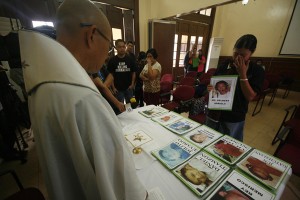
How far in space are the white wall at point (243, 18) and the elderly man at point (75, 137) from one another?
3528 mm

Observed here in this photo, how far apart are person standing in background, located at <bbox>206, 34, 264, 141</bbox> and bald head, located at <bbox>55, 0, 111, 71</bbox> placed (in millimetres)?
Answer: 1069

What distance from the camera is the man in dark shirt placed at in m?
2.40

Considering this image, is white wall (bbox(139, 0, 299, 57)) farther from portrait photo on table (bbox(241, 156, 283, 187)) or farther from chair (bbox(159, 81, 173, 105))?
portrait photo on table (bbox(241, 156, 283, 187))

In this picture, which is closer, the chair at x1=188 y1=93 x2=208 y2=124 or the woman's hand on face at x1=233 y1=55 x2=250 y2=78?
the woman's hand on face at x1=233 y1=55 x2=250 y2=78

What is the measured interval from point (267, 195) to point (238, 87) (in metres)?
0.82

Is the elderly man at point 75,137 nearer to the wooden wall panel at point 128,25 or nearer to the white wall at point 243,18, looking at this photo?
the white wall at point 243,18

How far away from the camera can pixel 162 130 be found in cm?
119

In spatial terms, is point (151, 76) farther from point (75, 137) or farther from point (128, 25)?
point (128, 25)

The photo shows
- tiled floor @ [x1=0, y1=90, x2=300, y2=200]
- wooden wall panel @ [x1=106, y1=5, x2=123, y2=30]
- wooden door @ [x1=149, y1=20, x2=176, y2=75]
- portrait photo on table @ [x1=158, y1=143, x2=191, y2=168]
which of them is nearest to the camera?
portrait photo on table @ [x1=158, y1=143, x2=191, y2=168]

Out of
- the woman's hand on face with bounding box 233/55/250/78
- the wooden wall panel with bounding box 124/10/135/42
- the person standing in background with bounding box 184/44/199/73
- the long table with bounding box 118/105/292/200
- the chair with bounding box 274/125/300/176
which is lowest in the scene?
the chair with bounding box 274/125/300/176

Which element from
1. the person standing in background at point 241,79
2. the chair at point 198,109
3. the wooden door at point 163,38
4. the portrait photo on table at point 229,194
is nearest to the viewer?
the portrait photo on table at point 229,194

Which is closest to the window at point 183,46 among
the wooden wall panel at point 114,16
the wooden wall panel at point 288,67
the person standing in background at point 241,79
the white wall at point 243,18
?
the white wall at point 243,18

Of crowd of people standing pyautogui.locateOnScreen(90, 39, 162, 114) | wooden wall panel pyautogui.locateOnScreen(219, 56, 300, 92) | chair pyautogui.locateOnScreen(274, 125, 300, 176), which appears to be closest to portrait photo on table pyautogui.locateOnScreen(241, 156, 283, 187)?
chair pyautogui.locateOnScreen(274, 125, 300, 176)

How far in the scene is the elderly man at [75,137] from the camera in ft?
1.18
